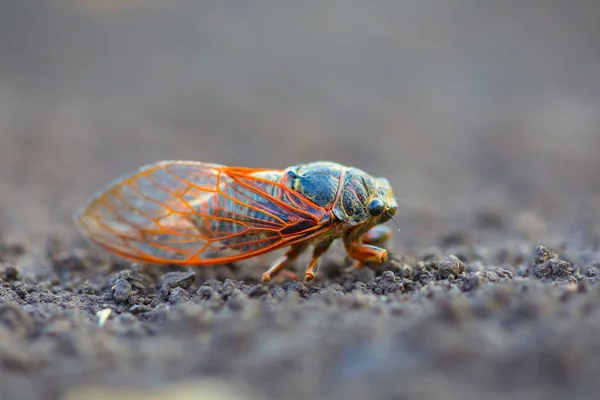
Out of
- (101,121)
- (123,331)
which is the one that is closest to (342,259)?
(123,331)

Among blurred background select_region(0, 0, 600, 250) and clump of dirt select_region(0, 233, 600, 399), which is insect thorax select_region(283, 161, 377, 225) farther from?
blurred background select_region(0, 0, 600, 250)

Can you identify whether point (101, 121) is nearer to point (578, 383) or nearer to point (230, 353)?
point (230, 353)

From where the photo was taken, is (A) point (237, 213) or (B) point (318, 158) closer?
(A) point (237, 213)

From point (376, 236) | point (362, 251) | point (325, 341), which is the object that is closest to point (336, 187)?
point (362, 251)

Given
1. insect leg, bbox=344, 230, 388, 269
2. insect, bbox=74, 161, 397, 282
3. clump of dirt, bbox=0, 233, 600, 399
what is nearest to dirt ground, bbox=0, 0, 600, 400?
clump of dirt, bbox=0, 233, 600, 399

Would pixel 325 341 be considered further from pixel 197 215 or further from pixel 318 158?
pixel 318 158

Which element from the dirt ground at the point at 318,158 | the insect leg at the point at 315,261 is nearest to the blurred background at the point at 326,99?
the dirt ground at the point at 318,158
